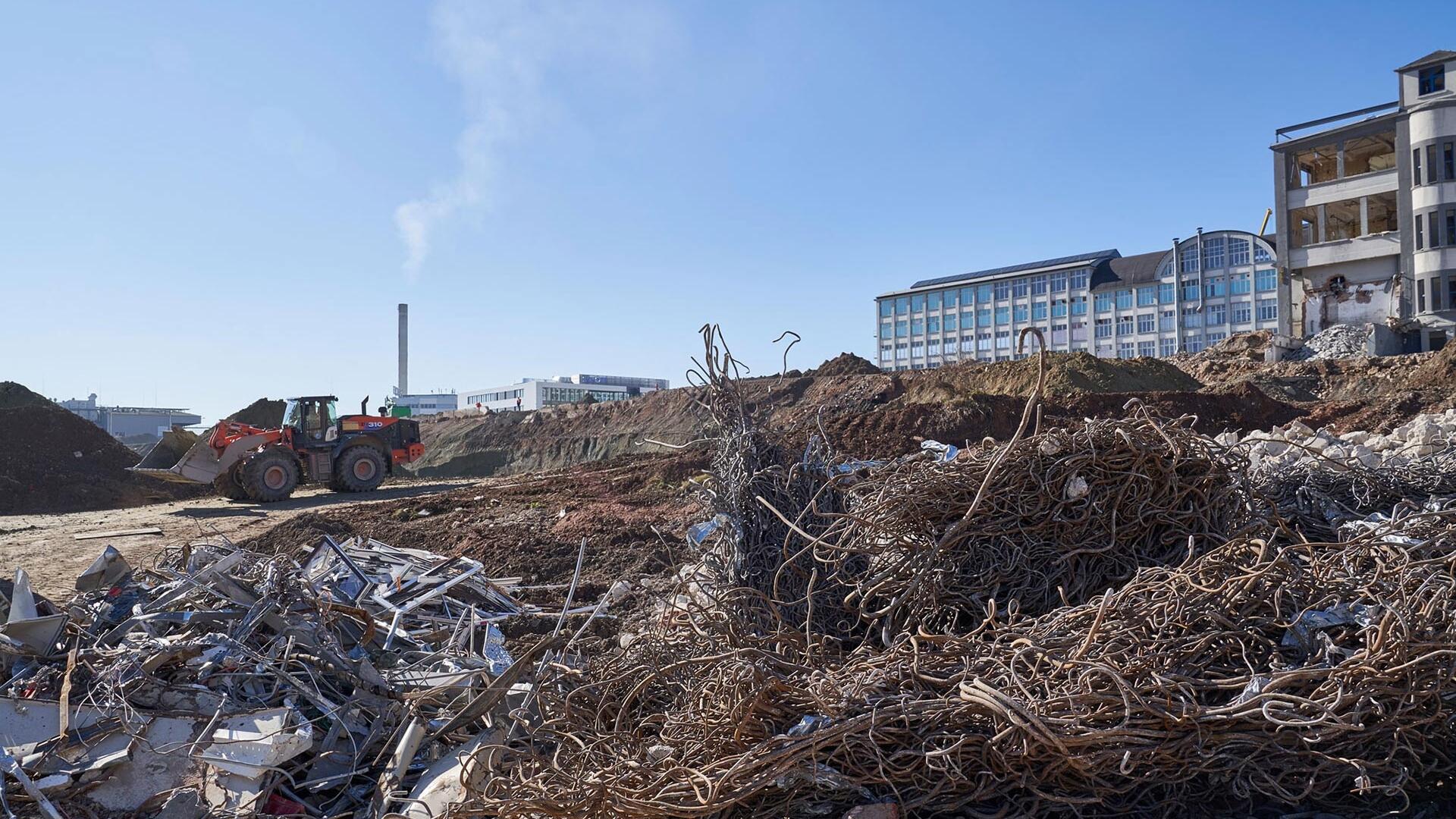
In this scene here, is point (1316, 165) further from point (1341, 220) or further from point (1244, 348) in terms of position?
point (1244, 348)

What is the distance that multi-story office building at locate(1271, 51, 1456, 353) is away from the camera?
1186 inches

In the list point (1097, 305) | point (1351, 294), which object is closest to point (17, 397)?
point (1351, 294)

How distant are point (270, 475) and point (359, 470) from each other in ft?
6.71

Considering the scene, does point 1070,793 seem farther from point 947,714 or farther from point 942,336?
point 942,336

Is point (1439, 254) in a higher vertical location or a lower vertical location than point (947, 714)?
higher

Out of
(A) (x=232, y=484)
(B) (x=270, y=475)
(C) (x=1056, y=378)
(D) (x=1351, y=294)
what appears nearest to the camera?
(B) (x=270, y=475)

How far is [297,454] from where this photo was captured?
58.0ft

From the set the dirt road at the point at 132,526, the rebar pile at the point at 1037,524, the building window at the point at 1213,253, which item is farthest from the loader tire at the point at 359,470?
the building window at the point at 1213,253

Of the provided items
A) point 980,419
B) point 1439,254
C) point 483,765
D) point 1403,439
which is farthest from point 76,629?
point 1439,254

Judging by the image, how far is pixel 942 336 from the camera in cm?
7588

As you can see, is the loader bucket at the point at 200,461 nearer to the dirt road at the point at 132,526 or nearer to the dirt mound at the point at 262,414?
the dirt road at the point at 132,526

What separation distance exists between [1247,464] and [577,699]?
12.0ft

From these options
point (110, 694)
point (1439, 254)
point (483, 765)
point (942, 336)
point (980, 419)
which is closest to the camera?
point (483, 765)

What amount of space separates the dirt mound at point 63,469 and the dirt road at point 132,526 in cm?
91
